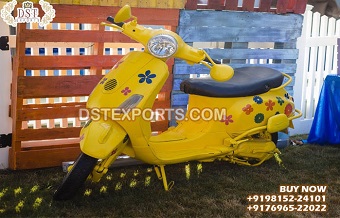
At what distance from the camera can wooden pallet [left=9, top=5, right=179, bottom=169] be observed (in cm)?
366

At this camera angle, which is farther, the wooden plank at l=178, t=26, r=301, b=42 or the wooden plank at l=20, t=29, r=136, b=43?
the wooden plank at l=178, t=26, r=301, b=42

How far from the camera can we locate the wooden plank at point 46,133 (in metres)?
3.77

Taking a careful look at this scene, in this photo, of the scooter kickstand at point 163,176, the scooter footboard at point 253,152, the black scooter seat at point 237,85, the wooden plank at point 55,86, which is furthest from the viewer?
the scooter footboard at point 253,152

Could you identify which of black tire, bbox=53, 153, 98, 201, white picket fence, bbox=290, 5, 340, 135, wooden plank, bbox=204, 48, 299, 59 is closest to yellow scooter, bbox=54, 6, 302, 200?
black tire, bbox=53, 153, 98, 201

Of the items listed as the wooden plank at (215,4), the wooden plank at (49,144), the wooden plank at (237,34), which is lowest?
the wooden plank at (49,144)

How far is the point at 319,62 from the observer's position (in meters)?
5.28

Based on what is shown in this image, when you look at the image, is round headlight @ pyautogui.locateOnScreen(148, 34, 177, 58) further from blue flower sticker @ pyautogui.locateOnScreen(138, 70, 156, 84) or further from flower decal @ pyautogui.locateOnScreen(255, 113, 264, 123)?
flower decal @ pyautogui.locateOnScreen(255, 113, 264, 123)

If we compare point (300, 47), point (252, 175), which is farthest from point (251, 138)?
point (300, 47)

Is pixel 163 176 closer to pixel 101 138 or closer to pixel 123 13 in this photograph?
pixel 101 138

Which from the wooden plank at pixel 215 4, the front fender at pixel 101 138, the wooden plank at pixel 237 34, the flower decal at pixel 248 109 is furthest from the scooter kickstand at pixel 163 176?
the wooden plank at pixel 215 4

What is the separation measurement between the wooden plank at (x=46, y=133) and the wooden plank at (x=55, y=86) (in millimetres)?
312

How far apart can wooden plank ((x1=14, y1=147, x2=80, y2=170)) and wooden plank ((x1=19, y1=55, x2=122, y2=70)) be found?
0.74 metres

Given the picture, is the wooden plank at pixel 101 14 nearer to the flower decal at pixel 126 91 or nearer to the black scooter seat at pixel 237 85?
the black scooter seat at pixel 237 85

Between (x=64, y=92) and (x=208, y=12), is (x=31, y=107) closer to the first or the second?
Answer: (x=64, y=92)
